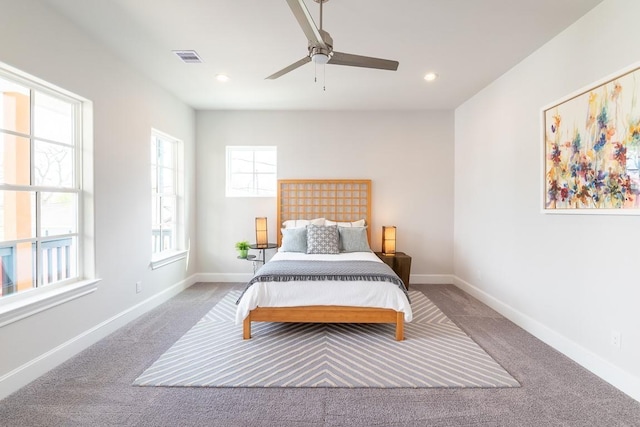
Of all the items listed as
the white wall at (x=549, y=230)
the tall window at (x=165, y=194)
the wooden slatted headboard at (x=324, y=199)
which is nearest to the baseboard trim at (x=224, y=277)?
the tall window at (x=165, y=194)

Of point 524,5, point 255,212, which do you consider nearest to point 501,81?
point 524,5

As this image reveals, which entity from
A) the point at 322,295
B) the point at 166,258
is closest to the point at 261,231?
the point at 166,258

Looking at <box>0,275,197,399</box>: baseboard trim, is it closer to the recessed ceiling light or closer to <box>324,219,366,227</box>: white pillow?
<box>324,219,366,227</box>: white pillow

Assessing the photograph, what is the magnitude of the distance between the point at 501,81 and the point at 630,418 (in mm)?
3293

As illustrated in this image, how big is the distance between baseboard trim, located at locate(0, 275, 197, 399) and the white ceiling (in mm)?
2666

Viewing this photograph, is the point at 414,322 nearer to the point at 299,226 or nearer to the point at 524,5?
the point at 299,226

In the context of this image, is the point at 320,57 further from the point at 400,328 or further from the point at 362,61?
the point at 400,328

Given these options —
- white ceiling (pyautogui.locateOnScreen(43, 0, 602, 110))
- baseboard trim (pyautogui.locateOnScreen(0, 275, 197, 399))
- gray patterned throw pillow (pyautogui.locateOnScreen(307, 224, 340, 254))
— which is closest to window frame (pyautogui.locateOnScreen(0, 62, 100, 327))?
baseboard trim (pyautogui.locateOnScreen(0, 275, 197, 399))

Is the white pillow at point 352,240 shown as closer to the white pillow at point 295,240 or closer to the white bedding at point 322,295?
the white pillow at point 295,240

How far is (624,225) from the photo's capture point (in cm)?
208

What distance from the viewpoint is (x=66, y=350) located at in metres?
2.43

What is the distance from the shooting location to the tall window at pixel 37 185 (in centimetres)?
214

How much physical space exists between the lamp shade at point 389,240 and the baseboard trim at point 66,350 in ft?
10.4

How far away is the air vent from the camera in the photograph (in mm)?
2980
